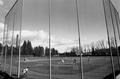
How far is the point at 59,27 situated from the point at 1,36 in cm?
523

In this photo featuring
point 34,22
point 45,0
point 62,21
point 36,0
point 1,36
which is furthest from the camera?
point 1,36

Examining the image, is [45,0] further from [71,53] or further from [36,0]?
[71,53]

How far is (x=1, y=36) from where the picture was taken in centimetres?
912

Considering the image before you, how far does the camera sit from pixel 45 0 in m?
5.21

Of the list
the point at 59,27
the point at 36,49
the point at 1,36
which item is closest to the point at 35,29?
the point at 59,27

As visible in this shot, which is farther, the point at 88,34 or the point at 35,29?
the point at 35,29

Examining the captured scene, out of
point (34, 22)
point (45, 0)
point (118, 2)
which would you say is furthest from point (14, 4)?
point (118, 2)

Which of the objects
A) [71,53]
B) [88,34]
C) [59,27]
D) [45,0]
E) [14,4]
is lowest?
[71,53]

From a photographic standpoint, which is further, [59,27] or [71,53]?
[71,53]

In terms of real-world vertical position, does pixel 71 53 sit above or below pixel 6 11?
below

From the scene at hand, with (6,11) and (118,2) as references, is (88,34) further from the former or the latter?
(6,11)

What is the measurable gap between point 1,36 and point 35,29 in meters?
3.19

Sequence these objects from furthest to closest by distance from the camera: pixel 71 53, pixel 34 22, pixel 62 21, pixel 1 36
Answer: pixel 71 53, pixel 1 36, pixel 34 22, pixel 62 21

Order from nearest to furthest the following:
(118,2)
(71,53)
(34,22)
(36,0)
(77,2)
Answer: (77,2) → (36,0) → (118,2) → (34,22) → (71,53)
